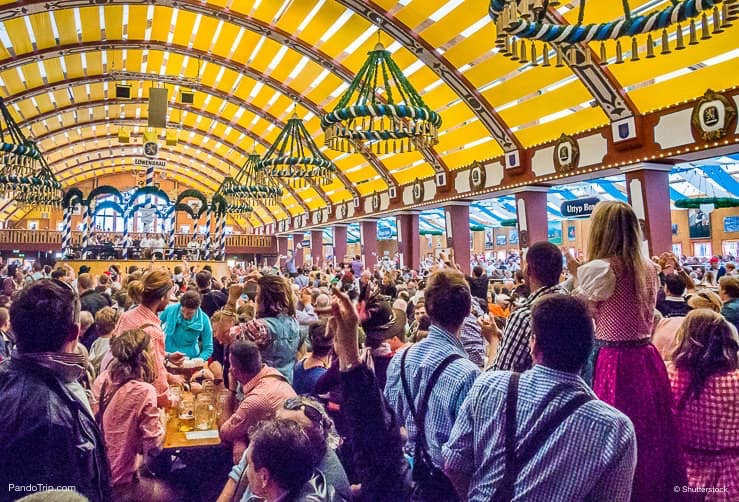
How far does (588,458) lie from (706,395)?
1.13 metres

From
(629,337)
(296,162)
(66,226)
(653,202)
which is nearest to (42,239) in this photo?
(66,226)

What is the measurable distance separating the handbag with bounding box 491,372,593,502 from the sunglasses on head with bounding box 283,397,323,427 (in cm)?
51

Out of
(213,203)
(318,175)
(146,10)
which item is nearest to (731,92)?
(318,175)

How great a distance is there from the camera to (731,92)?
25.1 ft

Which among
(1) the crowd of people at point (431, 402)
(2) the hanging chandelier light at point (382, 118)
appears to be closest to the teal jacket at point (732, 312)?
(1) the crowd of people at point (431, 402)

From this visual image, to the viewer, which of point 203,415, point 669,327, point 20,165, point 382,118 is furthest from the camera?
point 20,165

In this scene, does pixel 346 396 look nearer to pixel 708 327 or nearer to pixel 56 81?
pixel 708 327

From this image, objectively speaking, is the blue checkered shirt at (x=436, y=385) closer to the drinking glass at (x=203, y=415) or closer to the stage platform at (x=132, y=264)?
the drinking glass at (x=203, y=415)

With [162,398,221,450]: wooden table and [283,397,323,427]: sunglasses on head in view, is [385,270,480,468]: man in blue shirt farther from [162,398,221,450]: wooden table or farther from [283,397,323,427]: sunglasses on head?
[162,398,221,450]: wooden table

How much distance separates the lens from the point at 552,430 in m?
1.30

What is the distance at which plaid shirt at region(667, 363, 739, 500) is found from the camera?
80.7 inches

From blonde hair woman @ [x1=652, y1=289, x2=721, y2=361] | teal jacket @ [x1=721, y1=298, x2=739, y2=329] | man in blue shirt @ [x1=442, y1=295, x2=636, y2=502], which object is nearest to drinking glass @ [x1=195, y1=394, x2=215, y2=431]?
man in blue shirt @ [x1=442, y1=295, x2=636, y2=502]

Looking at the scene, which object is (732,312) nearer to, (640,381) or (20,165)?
(640,381)

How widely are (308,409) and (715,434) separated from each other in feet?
5.30
